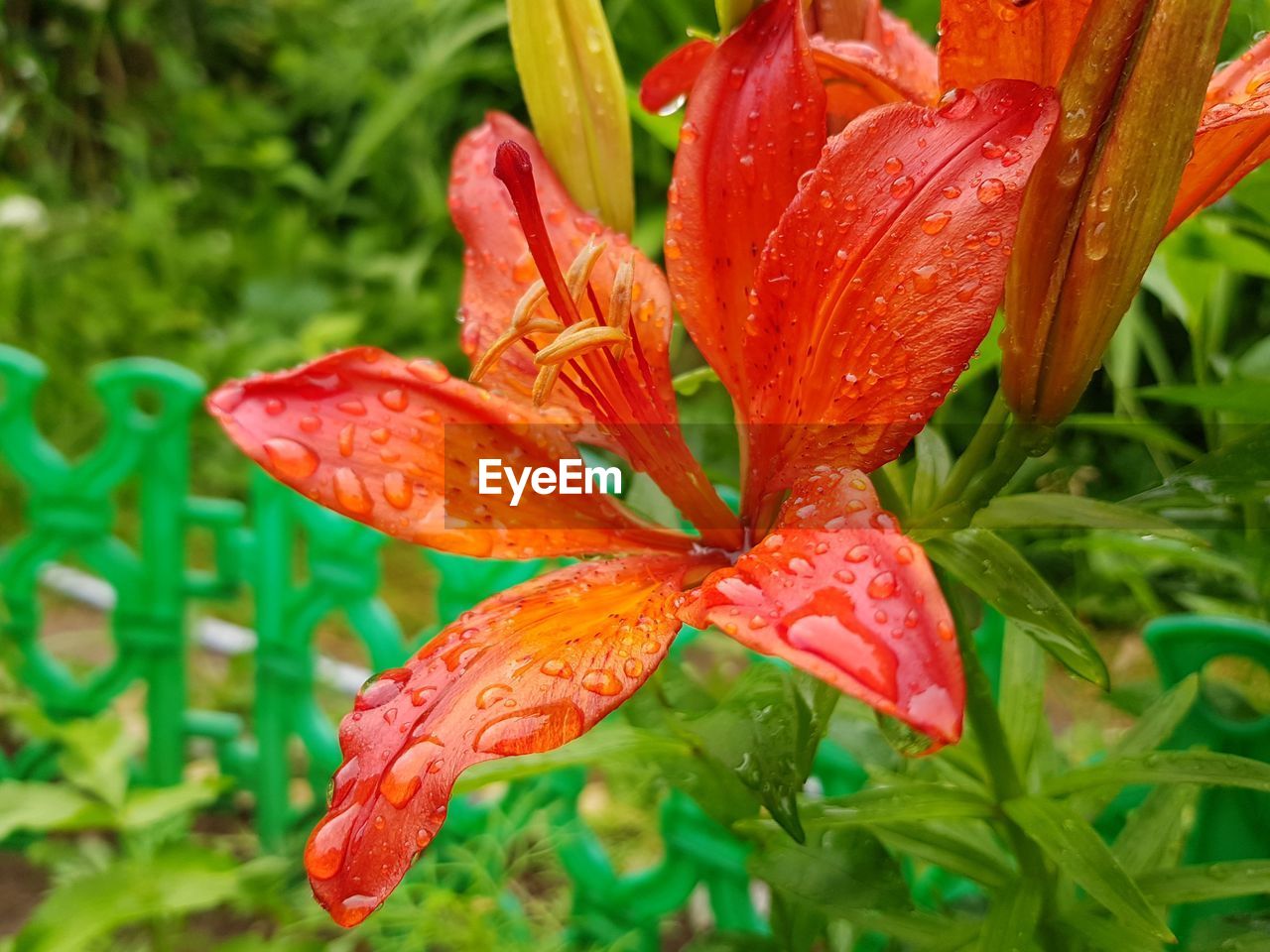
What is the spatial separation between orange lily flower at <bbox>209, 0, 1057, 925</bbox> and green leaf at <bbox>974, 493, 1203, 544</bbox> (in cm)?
8

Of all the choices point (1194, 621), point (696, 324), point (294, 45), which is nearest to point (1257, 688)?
point (1194, 621)

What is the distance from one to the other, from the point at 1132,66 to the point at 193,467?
2.07 meters

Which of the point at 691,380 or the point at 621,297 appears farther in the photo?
the point at 691,380

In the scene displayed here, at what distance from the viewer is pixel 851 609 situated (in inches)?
10.8

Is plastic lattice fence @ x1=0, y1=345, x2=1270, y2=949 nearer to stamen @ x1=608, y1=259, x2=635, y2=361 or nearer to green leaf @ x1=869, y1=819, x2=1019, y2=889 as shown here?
green leaf @ x1=869, y1=819, x2=1019, y2=889

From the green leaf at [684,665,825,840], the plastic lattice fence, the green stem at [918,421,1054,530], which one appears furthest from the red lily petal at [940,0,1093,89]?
the plastic lattice fence

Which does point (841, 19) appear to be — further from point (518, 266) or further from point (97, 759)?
A: point (97, 759)

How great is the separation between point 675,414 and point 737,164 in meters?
0.10

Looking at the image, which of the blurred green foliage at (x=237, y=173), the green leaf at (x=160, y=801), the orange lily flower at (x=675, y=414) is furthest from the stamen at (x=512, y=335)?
the blurred green foliage at (x=237, y=173)

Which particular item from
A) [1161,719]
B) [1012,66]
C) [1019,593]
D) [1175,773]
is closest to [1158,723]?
[1161,719]

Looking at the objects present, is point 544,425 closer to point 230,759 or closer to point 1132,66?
point 1132,66

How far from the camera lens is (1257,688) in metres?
0.74

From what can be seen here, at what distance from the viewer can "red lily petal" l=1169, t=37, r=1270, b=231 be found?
1.08ft

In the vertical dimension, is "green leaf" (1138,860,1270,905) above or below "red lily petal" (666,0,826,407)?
below
